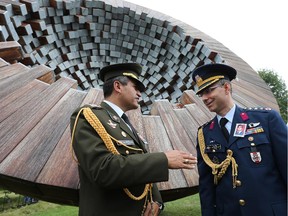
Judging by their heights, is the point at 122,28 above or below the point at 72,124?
below

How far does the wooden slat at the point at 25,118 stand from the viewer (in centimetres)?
136

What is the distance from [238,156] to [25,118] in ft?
3.24

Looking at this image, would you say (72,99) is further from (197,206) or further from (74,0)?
(197,206)

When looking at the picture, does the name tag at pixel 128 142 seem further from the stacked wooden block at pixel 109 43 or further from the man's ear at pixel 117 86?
the stacked wooden block at pixel 109 43

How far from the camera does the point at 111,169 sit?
1.01 m

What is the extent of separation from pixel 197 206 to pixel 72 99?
3.52m

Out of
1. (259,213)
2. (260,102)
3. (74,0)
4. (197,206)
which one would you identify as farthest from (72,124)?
(197,206)

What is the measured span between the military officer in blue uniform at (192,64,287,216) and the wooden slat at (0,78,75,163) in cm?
78

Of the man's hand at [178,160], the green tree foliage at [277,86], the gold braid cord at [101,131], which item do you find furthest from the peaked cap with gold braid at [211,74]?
the green tree foliage at [277,86]

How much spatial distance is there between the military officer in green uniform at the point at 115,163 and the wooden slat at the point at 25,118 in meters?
0.37

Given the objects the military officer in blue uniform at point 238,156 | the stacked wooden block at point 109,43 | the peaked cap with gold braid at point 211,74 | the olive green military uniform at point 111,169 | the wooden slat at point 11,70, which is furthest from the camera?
the stacked wooden block at point 109,43

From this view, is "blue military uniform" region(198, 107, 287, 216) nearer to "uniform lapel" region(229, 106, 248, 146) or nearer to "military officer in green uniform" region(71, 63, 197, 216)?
"uniform lapel" region(229, 106, 248, 146)

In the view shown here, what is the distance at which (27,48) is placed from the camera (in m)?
2.52

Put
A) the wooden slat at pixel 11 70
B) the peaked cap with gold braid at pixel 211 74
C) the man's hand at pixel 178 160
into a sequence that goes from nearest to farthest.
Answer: the man's hand at pixel 178 160 → the peaked cap with gold braid at pixel 211 74 → the wooden slat at pixel 11 70
